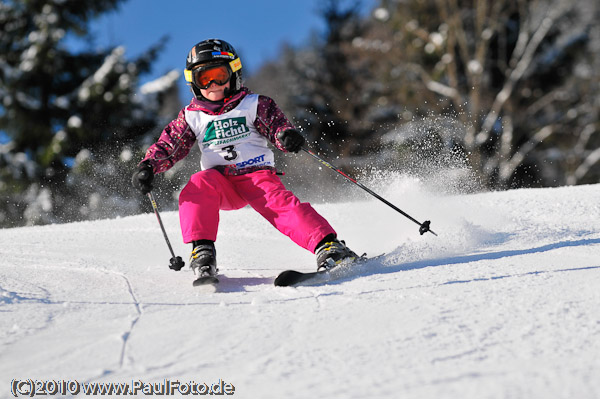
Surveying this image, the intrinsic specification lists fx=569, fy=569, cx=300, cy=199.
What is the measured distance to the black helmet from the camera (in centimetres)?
317

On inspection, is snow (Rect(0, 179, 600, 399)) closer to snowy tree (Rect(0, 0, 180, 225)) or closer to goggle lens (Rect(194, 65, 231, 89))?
goggle lens (Rect(194, 65, 231, 89))

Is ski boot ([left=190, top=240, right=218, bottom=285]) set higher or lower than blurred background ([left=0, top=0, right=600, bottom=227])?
lower

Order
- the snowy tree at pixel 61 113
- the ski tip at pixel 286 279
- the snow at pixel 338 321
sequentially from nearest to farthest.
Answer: the snow at pixel 338 321, the ski tip at pixel 286 279, the snowy tree at pixel 61 113

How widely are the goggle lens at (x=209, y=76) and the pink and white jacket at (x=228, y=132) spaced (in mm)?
102

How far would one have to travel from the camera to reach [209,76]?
10.6 ft

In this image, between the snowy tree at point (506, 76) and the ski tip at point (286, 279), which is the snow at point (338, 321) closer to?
the ski tip at point (286, 279)

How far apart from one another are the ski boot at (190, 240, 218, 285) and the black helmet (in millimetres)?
947

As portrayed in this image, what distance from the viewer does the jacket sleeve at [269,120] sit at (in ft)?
10.6

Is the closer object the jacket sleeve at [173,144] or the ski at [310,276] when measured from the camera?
the ski at [310,276]

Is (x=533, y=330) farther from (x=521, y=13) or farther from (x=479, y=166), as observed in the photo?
(x=521, y=13)

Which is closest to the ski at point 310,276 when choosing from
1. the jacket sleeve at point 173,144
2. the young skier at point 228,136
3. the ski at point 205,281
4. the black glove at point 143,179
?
the ski at point 205,281

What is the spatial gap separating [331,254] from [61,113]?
12068 millimetres

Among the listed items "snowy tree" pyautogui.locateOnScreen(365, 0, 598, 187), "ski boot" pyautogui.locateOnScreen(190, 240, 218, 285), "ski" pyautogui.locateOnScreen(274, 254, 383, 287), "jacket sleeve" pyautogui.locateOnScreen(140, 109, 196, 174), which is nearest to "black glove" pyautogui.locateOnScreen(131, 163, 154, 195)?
"jacket sleeve" pyautogui.locateOnScreen(140, 109, 196, 174)

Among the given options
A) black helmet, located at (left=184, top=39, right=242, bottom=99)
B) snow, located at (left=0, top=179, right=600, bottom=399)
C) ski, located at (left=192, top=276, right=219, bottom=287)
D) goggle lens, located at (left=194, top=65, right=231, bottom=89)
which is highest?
black helmet, located at (left=184, top=39, right=242, bottom=99)
